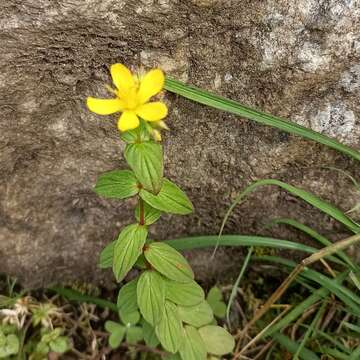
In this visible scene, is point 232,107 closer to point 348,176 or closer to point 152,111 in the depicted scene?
point 152,111

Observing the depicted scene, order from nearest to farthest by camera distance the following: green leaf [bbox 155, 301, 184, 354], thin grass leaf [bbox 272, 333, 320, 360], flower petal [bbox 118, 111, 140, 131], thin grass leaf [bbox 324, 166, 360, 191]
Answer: flower petal [bbox 118, 111, 140, 131]
green leaf [bbox 155, 301, 184, 354]
thin grass leaf [bbox 324, 166, 360, 191]
thin grass leaf [bbox 272, 333, 320, 360]

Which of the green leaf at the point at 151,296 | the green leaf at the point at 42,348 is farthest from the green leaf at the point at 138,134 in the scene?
the green leaf at the point at 42,348

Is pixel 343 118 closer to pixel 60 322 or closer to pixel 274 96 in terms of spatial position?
pixel 274 96

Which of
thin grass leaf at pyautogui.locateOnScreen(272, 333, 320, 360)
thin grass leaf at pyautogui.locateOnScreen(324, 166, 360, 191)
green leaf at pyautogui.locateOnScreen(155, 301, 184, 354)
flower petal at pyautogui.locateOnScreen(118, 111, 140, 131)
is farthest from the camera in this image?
thin grass leaf at pyautogui.locateOnScreen(272, 333, 320, 360)

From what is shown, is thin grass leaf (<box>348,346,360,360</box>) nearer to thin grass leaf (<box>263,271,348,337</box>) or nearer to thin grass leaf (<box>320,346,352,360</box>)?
thin grass leaf (<box>320,346,352,360</box>)

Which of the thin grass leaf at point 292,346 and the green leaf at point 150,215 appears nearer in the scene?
the green leaf at point 150,215

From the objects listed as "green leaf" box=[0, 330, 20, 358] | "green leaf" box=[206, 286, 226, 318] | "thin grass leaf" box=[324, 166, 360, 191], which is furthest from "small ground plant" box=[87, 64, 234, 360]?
"thin grass leaf" box=[324, 166, 360, 191]

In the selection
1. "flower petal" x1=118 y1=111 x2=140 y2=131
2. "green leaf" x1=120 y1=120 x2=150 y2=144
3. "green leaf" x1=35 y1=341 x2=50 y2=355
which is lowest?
"green leaf" x1=35 y1=341 x2=50 y2=355

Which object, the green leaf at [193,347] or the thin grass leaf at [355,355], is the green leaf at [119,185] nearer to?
the green leaf at [193,347]
